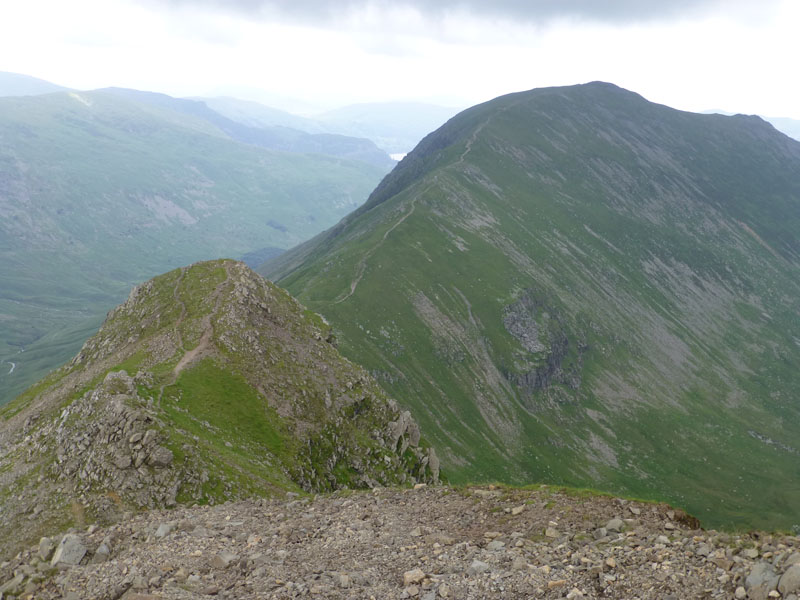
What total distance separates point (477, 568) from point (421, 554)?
Answer: 10.1ft

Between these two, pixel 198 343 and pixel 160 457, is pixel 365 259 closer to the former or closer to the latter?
pixel 198 343

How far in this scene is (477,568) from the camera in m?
18.7

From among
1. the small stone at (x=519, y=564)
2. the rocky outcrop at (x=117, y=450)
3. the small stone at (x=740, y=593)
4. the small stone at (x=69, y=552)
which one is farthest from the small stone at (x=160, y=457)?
the small stone at (x=740, y=593)

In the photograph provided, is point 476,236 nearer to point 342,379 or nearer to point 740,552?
point 342,379

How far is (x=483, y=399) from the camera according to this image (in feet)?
465

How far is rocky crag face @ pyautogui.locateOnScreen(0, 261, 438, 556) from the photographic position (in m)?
35.5

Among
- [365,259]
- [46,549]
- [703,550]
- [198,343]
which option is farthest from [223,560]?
[365,259]

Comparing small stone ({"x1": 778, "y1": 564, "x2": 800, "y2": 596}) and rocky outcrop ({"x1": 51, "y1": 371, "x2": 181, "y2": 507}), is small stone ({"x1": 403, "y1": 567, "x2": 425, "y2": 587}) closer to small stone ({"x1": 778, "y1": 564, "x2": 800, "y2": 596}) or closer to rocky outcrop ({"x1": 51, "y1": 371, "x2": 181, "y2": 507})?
small stone ({"x1": 778, "y1": 564, "x2": 800, "y2": 596})

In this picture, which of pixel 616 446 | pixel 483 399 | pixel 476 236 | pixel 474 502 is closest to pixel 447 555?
pixel 474 502

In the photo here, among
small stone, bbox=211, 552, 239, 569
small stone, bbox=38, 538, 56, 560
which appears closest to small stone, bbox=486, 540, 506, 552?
small stone, bbox=211, 552, 239, 569

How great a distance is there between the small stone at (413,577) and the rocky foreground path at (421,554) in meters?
0.04

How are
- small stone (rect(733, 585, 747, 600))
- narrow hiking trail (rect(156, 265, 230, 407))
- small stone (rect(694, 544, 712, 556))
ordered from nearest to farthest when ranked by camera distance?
small stone (rect(733, 585, 747, 600))
small stone (rect(694, 544, 712, 556))
narrow hiking trail (rect(156, 265, 230, 407))

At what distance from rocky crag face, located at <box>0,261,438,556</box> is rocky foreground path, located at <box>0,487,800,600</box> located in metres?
8.99

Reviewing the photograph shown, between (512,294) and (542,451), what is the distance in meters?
56.7
